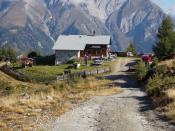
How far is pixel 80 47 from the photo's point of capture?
144 meters

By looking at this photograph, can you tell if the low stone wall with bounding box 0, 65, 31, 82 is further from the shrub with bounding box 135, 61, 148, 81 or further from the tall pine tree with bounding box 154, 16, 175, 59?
the tall pine tree with bounding box 154, 16, 175, 59

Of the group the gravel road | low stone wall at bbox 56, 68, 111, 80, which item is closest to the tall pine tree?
low stone wall at bbox 56, 68, 111, 80

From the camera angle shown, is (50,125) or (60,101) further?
(60,101)

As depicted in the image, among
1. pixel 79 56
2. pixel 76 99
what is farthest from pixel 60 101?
pixel 79 56

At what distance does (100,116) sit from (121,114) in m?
1.68

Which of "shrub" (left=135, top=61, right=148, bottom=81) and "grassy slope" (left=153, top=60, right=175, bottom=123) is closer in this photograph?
"grassy slope" (left=153, top=60, right=175, bottom=123)

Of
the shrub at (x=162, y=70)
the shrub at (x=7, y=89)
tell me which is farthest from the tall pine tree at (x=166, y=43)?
the shrub at (x=7, y=89)

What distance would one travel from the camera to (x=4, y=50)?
625 feet

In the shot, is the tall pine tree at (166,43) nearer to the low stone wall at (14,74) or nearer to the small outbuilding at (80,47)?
the small outbuilding at (80,47)

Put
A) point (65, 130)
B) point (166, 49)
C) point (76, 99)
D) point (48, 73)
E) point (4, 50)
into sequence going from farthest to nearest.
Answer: point (4, 50) < point (166, 49) < point (48, 73) < point (76, 99) < point (65, 130)

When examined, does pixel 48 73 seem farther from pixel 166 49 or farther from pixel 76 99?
pixel 76 99

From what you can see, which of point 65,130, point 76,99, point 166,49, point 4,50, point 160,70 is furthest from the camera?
point 4,50

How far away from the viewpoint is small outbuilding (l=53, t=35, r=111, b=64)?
14109cm

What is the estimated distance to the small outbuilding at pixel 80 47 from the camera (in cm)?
14109
